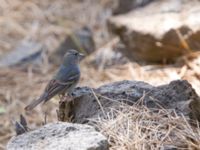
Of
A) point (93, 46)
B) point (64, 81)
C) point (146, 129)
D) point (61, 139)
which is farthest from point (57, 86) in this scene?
point (93, 46)

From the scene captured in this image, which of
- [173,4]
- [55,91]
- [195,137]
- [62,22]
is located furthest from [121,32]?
[195,137]

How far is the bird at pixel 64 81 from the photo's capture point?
4492 millimetres

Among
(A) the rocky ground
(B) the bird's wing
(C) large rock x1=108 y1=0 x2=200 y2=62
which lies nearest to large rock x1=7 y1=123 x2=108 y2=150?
(A) the rocky ground

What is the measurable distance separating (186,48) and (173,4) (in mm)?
744

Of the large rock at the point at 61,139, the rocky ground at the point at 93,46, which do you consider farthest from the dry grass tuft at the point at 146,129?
the large rock at the point at 61,139

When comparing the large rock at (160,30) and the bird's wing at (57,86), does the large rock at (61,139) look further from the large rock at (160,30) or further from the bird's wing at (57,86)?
the large rock at (160,30)

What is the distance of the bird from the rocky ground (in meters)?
0.61

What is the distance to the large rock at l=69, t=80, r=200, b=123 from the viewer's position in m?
3.71

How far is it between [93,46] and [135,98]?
393 cm

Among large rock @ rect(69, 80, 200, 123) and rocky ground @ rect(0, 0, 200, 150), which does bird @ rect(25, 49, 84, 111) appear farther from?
rocky ground @ rect(0, 0, 200, 150)

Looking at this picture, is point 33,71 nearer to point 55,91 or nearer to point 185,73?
point 185,73

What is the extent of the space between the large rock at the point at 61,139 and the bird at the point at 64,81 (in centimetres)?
104

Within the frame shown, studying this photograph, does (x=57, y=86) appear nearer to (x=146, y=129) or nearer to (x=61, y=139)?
(x=146, y=129)

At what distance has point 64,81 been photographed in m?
4.59
